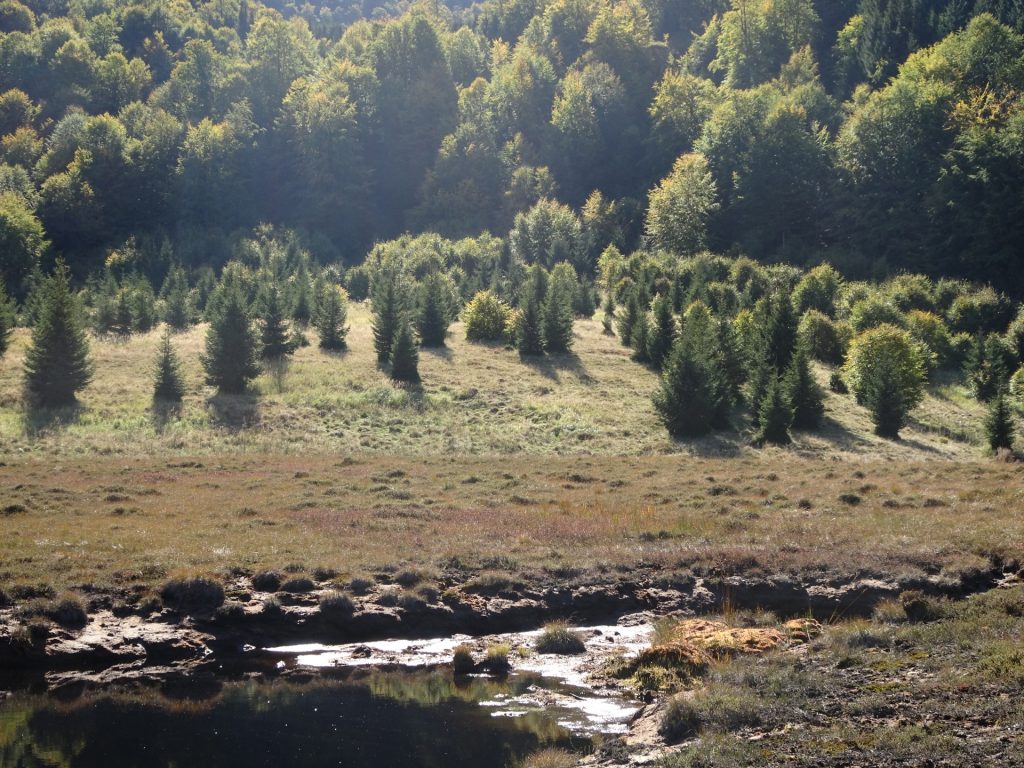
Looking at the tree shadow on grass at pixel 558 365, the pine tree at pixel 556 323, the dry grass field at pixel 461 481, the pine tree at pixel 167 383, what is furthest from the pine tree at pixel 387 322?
the pine tree at pixel 167 383

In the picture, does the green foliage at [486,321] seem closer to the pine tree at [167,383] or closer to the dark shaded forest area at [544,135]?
the pine tree at [167,383]

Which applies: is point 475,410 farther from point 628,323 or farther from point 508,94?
point 508,94

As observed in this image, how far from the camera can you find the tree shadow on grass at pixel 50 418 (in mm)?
49031

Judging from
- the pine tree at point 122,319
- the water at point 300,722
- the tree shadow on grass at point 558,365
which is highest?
the pine tree at point 122,319

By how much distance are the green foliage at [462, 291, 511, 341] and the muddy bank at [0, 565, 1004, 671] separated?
44.3m

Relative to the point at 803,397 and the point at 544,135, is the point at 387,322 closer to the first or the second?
the point at 803,397

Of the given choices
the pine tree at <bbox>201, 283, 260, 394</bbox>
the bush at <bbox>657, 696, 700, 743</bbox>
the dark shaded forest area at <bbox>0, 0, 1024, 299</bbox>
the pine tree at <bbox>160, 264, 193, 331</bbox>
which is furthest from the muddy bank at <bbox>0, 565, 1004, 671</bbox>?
the dark shaded forest area at <bbox>0, 0, 1024, 299</bbox>

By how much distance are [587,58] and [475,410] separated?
10525 cm

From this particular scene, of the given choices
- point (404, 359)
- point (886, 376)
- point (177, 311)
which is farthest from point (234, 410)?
point (886, 376)

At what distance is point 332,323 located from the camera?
69.1 meters

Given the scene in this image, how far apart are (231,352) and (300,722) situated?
39.9 meters

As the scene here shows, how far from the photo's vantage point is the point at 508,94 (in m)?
148

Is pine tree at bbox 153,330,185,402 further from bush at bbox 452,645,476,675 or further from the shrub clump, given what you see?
bush at bbox 452,645,476,675

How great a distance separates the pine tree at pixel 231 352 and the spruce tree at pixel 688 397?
68.8ft
